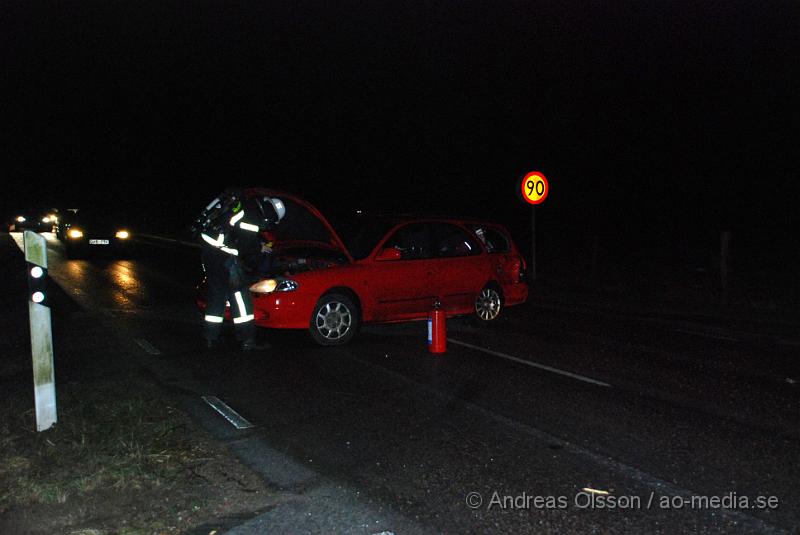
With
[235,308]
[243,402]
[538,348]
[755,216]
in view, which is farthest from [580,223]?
[243,402]

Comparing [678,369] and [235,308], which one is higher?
[235,308]

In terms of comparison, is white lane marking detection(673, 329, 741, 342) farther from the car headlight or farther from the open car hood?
the car headlight

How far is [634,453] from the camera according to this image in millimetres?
4961

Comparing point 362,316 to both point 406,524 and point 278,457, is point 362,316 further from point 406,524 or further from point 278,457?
point 406,524

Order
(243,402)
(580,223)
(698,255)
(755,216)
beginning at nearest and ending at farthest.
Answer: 1. (243,402)
2. (698,255)
3. (755,216)
4. (580,223)

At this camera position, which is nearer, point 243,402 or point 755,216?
point 243,402

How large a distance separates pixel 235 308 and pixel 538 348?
3.76m

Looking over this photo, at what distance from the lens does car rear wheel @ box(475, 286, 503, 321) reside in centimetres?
1059

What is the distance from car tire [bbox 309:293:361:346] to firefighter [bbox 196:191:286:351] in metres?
0.71

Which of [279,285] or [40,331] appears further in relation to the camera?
[279,285]

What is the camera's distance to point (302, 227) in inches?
404

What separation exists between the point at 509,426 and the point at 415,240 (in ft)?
15.1

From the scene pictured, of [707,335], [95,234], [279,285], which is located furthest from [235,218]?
[95,234]

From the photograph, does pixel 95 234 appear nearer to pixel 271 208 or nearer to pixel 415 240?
pixel 271 208
